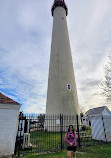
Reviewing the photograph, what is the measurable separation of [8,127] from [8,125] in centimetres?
11

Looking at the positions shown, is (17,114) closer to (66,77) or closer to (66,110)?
(66,110)

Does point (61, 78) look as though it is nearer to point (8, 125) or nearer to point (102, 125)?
point (102, 125)

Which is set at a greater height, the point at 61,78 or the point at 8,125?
the point at 61,78

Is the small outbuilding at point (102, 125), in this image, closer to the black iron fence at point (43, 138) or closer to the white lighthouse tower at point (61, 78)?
the black iron fence at point (43, 138)

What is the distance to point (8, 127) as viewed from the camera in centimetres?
614

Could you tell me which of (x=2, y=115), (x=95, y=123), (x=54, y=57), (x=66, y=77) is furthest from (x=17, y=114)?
(x=54, y=57)

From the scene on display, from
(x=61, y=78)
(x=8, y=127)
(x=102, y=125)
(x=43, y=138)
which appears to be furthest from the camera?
(x=61, y=78)

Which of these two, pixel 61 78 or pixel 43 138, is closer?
pixel 43 138

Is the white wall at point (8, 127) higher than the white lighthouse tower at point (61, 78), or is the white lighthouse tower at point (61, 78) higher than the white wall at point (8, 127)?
the white lighthouse tower at point (61, 78)

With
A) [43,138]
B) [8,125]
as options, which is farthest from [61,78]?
[8,125]

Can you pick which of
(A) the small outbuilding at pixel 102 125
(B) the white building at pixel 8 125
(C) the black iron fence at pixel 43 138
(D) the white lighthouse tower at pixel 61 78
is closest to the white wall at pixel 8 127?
(B) the white building at pixel 8 125

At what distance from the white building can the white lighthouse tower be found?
990cm

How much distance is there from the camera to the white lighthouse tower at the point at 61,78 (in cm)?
1608

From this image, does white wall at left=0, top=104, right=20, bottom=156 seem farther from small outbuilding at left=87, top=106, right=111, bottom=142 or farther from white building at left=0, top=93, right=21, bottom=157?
small outbuilding at left=87, top=106, right=111, bottom=142
